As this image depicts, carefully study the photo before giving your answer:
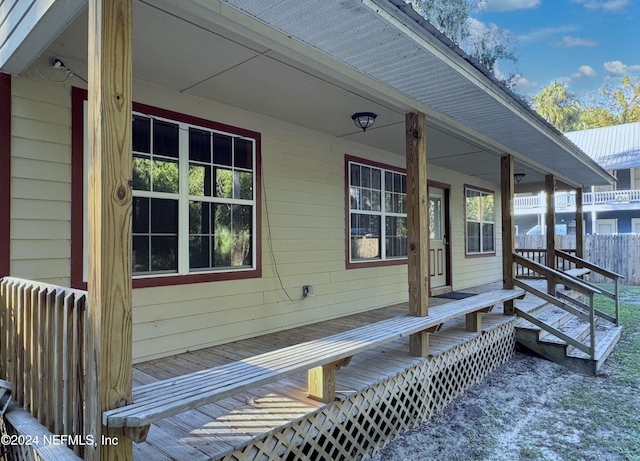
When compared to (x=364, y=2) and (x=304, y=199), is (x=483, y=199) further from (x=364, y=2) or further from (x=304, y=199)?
(x=364, y=2)

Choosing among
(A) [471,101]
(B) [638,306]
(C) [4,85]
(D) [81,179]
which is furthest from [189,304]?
(B) [638,306]

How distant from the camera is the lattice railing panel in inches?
92.0

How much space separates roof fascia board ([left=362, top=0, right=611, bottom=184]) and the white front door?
108 inches

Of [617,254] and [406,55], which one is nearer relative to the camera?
A: [406,55]

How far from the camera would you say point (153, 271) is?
11.5 ft

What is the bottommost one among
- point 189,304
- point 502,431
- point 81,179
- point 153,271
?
point 502,431

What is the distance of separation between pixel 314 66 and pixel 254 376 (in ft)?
6.91

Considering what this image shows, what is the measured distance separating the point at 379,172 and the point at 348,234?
1277 mm

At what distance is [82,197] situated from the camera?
3.10 m

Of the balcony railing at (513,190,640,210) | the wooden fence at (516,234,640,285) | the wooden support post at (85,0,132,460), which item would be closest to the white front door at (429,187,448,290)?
the wooden support post at (85,0,132,460)

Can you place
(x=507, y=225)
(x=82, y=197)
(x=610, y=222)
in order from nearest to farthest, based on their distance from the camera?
(x=82, y=197) → (x=507, y=225) → (x=610, y=222)

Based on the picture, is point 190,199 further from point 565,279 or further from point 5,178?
point 565,279

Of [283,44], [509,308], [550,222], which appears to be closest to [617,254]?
[550,222]

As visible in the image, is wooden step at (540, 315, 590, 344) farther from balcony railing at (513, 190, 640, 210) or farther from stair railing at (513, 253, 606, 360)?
balcony railing at (513, 190, 640, 210)
